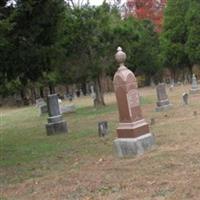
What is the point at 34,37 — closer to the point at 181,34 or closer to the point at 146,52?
the point at 181,34

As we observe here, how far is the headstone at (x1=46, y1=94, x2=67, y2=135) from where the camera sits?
62.1 ft

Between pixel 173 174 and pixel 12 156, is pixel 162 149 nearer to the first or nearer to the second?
pixel 173 174

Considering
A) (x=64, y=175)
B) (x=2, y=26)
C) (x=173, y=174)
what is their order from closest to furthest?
(x=173, y=174) < (x=64, y=175) < (x=2, y=26)

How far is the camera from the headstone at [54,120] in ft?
62.1

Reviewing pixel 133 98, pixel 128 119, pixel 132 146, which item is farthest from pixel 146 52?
pixel 132 146

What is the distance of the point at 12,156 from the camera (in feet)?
44.2

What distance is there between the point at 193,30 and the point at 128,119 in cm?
4061

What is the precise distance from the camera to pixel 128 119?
11.8m

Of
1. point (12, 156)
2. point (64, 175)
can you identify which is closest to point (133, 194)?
point (64, 175)

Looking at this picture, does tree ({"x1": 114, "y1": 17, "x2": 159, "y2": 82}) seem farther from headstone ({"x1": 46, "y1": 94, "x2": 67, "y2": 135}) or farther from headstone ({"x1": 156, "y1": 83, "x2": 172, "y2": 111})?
headstone ({"x1": 46, "y1": 94, "x2": 67, "y2": 135})

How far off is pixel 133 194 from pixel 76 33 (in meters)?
24.0

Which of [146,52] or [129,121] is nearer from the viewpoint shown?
[129,121]

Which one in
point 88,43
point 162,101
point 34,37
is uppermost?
point 88,43

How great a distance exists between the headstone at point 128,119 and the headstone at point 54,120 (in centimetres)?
724
